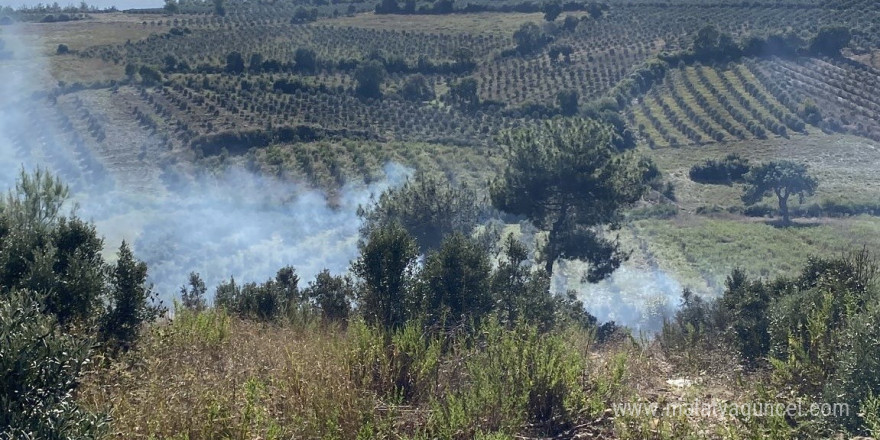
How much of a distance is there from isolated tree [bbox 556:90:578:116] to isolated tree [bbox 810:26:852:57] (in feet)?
81.1

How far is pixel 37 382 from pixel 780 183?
41.8 m

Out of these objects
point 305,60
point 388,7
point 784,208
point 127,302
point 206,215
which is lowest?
point 784,208

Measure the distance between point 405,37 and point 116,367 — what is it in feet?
221

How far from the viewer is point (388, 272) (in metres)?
11.9

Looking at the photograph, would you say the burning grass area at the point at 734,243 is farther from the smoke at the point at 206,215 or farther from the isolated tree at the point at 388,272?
the isolated tree at the point at 388,272

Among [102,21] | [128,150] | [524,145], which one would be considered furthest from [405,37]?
[524,145]

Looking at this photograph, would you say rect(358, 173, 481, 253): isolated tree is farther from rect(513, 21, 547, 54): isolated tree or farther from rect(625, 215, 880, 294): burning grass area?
rect(513, 21, 547, 54): isolated tree

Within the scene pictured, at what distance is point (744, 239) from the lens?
3478 cm

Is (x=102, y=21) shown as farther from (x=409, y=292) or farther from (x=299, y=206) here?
(x=409, y=292)

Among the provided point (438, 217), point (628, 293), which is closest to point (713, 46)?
point (628, 293)

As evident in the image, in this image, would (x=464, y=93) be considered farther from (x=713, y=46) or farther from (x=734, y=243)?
(x=734, y=243)

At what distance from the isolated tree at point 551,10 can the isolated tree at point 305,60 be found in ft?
91.4

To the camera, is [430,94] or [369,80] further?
[430,94]

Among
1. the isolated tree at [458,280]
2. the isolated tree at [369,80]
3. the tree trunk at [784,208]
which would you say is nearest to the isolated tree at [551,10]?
the isolated tree at [369,80]
